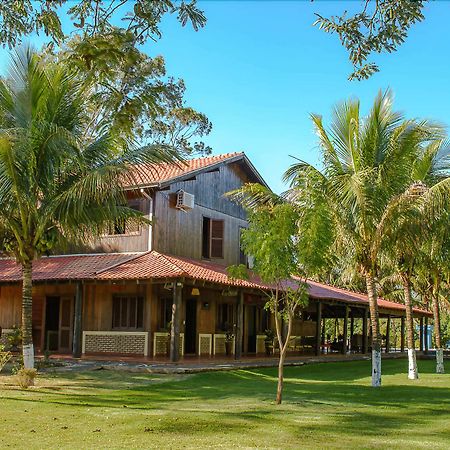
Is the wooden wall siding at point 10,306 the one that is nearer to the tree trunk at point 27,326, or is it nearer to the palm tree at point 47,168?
the palm tree at point 47,168

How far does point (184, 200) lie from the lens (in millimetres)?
22000

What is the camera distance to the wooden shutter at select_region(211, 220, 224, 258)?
24.4 m

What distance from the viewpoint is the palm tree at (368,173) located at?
14.2 meters

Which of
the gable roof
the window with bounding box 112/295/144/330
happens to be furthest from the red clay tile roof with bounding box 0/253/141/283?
the gable roof

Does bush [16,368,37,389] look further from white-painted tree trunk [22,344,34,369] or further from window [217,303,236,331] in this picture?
window [217,303,236,331]

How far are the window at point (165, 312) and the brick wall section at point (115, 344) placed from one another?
0.95m

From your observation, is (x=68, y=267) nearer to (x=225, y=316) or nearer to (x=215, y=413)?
(x=225, y=316)

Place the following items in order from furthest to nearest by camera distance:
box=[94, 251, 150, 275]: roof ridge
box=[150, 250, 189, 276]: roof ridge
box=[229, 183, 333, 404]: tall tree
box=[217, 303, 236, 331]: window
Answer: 1. box=[217, 303, 236, 331]: window
2. box=[94, 251, 150, 275]: roof ridge
3. box=[150, 250, 189, 276]: roof ridge
4. box=[229, 183, 333, 404]: tall tree

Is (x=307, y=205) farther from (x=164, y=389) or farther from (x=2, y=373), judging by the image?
(x=2, y=373)

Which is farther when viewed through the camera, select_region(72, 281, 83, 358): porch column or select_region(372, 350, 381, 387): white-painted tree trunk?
select_region(72, 281, 83, 358): porch column

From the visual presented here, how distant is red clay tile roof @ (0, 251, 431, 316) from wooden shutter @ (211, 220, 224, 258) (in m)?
0.82

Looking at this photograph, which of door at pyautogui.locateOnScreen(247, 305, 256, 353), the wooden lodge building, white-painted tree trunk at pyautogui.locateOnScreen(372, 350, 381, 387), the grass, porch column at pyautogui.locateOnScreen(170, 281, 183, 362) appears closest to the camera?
the grass

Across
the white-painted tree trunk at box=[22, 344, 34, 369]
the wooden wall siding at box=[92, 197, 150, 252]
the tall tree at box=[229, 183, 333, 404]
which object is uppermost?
the wooden wall siding at box=[92, 197, 150, 252]

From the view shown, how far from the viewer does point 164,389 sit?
13781 mm
